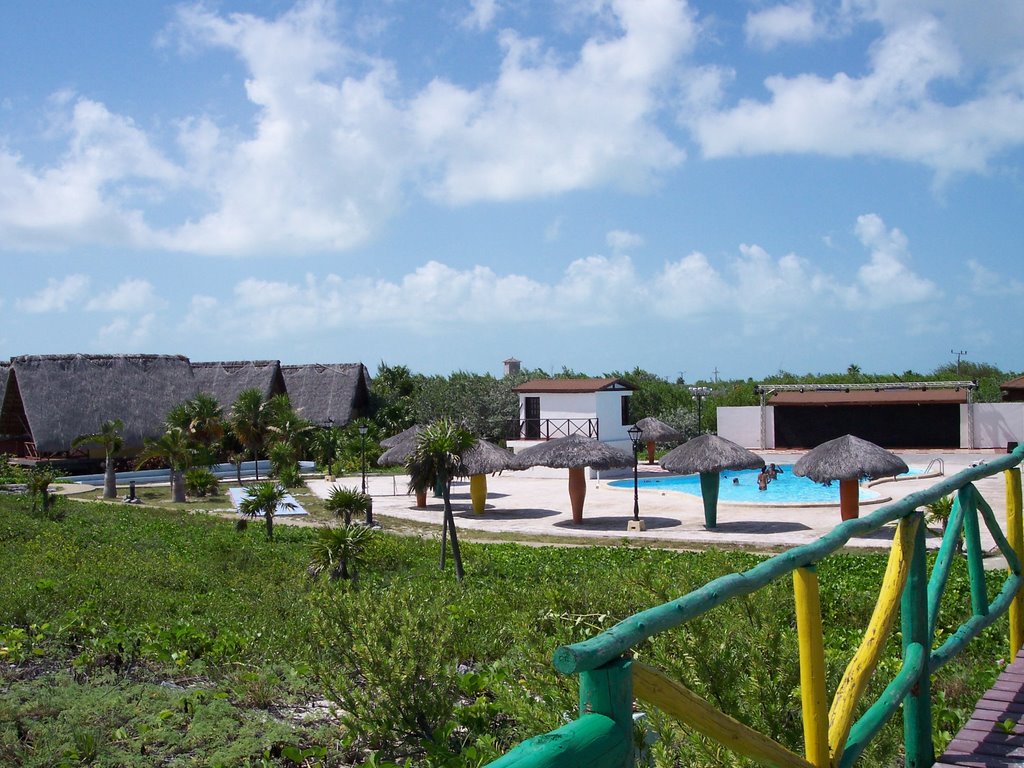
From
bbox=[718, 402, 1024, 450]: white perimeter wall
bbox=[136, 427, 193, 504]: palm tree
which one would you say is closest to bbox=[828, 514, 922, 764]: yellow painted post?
bbox=[136, 427, 193, 504]: palm tree

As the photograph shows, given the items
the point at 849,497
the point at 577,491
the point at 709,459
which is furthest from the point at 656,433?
the point at 849,497

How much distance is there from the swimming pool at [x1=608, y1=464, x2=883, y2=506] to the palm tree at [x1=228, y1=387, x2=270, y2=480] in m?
13.4

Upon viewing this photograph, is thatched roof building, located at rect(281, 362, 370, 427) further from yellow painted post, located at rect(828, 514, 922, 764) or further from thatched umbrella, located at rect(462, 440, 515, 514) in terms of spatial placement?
yellow painted post, located at rect(828, 514, 922, 764)

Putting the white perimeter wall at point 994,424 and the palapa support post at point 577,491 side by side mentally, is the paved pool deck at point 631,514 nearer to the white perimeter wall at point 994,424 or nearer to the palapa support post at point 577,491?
the palapa support post at point 577,491

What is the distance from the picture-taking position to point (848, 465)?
18969 millimetres

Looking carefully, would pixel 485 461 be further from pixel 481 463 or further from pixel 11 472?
pixel 11 472

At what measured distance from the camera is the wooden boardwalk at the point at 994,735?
2.71 meters

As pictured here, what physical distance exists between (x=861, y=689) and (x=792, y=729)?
1025mm

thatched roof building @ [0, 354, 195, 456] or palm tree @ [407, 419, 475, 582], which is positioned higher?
thatched roof building @ [0, 354, 195, 456]

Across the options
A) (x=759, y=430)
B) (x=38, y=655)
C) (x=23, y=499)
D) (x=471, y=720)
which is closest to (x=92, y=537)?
(x=23, y=499)

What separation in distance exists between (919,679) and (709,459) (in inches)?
712

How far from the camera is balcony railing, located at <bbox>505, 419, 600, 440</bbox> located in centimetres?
3688

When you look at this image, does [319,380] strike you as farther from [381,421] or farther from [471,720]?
[471,720]

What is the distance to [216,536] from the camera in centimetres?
1823
